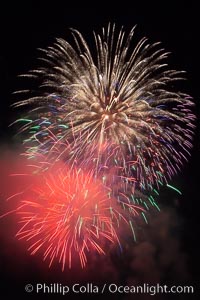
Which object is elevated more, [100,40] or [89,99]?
[100,40]

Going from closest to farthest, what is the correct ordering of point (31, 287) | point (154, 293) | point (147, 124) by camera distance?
point (147, 124), point (31, 287), point (154, 293)

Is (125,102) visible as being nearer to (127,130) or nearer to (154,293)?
(127,130)

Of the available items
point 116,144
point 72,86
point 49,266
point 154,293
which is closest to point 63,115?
point 72,86

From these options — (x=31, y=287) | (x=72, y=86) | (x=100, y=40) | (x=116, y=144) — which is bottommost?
(x=31, y=287)

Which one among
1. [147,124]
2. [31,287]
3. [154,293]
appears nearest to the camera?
[147,124]

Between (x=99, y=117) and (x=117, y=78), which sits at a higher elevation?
(x=117, y=78)

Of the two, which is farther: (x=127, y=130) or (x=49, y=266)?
(x=49, y=266)

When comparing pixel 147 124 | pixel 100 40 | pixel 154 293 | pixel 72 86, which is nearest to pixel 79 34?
pixel 100 40

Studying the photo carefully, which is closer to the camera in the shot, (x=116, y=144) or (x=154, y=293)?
(x=116, y=144)

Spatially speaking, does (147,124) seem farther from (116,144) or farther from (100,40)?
(100,40)
